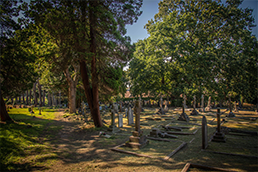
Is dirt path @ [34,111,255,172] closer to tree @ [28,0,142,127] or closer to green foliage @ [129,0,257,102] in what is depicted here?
tree @ [28,0,142,127]

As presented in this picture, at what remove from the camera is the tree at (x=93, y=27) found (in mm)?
10305

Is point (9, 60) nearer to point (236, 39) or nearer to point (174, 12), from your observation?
point (174, 12)

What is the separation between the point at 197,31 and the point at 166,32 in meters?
4.07

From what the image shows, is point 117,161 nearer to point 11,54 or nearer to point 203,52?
point 11,54

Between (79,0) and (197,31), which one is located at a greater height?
(197,31)

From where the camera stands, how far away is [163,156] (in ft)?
19.9

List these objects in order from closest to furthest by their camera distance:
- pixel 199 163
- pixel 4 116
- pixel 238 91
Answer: pixel 199 163
pixel 4 116
pixel 238 91

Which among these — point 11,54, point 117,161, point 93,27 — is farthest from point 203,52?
point 11,54

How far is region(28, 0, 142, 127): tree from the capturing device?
1030 cm

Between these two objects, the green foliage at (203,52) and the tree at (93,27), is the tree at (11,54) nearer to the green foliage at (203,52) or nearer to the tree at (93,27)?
the tree at (93,27)

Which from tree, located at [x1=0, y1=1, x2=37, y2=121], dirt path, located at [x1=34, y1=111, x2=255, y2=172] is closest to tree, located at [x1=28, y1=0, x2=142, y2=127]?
tree, located at [x1=0, y1=1, x2=37, y2=121]

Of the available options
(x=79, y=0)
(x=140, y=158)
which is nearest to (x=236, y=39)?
(x=79, y=0)

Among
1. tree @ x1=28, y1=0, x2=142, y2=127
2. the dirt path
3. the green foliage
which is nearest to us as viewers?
the dirt path

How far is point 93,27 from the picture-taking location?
11070mm
